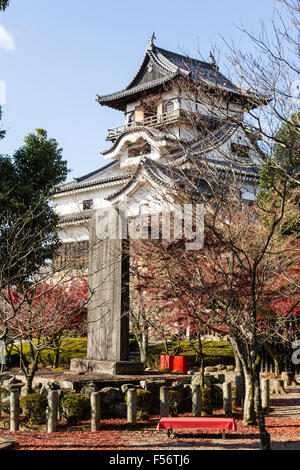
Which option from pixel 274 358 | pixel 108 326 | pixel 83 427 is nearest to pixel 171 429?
pixel 83 427

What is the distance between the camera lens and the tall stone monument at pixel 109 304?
13.2 meters

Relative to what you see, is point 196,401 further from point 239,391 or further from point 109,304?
point 109,304

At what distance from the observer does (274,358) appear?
16812 millimetres

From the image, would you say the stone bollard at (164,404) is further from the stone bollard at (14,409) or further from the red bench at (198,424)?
the stone bollard at (14,409)

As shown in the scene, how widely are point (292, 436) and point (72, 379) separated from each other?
→ 16.7 ft

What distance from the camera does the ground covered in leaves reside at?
27.1 ft

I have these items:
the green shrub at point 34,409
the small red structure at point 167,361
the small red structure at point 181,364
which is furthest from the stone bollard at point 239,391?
the green shrub at point 34,409

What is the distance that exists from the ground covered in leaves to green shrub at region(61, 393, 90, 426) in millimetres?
438

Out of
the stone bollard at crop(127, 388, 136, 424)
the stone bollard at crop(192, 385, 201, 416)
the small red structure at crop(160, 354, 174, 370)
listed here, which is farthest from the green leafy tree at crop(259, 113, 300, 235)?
the small red structure at crop(160, 354, 174, 370)

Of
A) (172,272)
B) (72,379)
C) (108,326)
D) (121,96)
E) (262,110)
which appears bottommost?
(72,379)

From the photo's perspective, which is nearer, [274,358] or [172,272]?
[172,272]

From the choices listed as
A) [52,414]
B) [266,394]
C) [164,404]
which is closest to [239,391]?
[266,394]

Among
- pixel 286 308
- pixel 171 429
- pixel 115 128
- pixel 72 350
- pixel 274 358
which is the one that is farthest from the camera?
pixel 115 128

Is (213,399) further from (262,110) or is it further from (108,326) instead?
(262,110)
